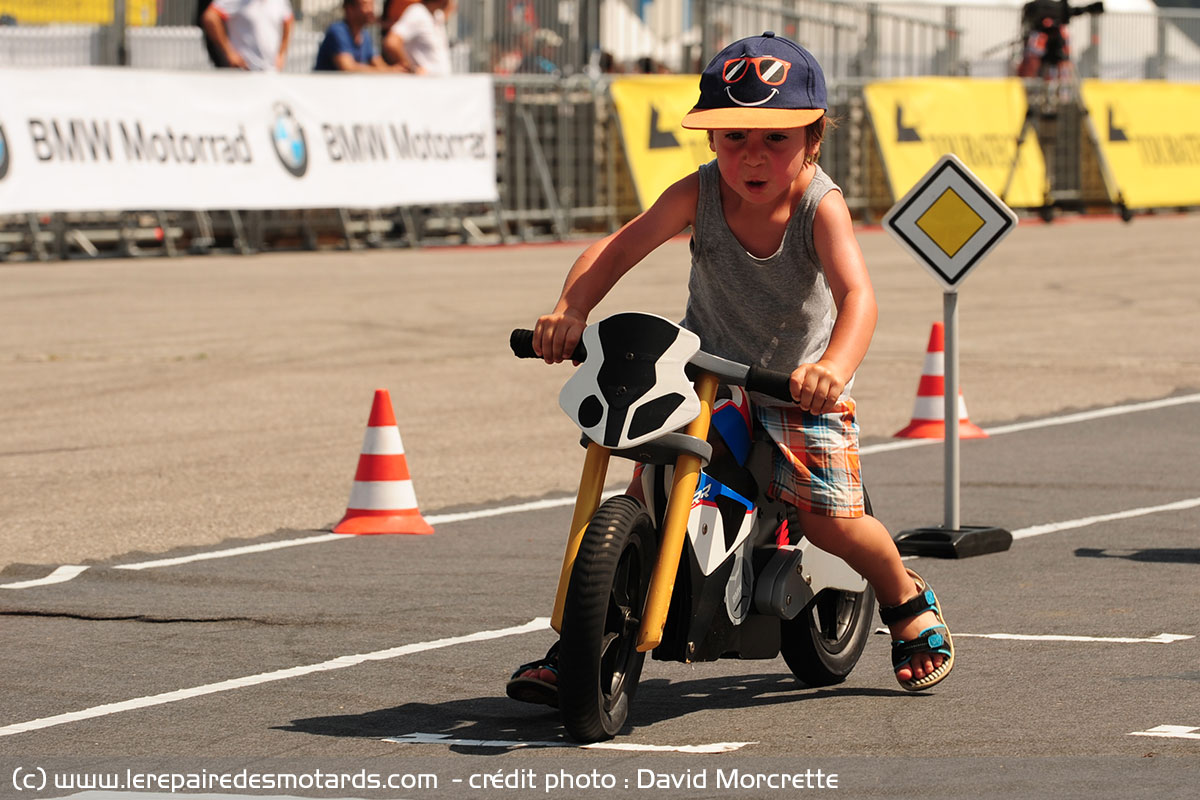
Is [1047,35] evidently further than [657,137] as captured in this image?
Yes

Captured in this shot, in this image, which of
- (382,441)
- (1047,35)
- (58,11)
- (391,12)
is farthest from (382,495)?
(58,11)

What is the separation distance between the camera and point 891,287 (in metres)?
20.1

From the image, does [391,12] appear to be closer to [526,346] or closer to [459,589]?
[459,589]

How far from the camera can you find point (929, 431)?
11.5 m

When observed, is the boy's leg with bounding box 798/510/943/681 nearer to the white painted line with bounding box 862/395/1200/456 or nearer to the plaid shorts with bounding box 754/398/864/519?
the plaid shorts with bounding box 754/398/864/519

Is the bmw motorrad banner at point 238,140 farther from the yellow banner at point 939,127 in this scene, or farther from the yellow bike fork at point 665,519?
the yellow bike fork at point 665,519

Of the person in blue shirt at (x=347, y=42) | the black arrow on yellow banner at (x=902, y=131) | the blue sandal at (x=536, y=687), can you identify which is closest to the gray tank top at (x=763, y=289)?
the blue sandal at (x=536, y=687)

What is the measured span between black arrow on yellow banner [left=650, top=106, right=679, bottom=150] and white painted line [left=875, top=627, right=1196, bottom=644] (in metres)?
20.6

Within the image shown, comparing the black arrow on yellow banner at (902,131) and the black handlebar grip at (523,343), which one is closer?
the black handlebar grip at (523,343)

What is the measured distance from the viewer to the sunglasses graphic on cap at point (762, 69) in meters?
5.43

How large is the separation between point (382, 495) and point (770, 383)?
3911mm

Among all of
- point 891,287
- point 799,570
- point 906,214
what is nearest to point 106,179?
point 891,287

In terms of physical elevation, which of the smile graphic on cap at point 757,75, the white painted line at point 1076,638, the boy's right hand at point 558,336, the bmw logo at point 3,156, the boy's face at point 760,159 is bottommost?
the white painted line at point 1076,638

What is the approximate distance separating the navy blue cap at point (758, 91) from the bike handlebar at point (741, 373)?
0.62 meters
